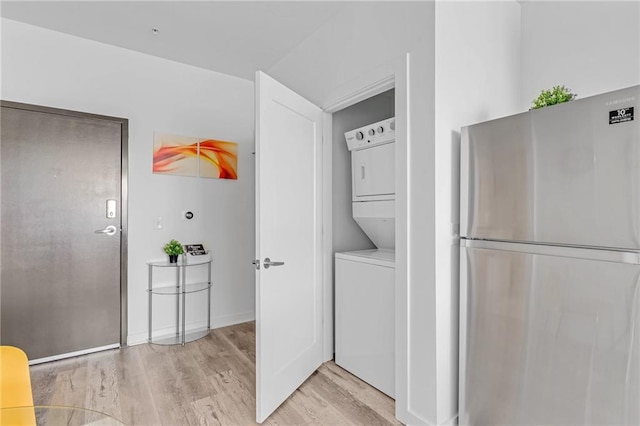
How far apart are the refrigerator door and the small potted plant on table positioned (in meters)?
2.42

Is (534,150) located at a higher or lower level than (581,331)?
higher

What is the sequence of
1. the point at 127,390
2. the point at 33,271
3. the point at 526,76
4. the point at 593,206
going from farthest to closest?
1. the point at 33,271
2. the point at 526,76
3. the point at 127,390
4. the point at 593,206

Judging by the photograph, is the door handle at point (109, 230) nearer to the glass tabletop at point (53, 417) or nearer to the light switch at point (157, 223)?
the light switch at point (157, 223)

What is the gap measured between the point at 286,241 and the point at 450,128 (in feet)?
3.79

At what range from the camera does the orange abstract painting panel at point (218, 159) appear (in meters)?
3.35

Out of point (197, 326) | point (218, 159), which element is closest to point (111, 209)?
point (218, 159)

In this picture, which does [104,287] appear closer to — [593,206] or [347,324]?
[347,324]

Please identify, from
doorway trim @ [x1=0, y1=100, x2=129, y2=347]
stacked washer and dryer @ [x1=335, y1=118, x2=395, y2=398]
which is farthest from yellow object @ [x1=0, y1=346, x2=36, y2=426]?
stacked washer and dryer @ [x1=335, y1=118, x2=395, y2=398]

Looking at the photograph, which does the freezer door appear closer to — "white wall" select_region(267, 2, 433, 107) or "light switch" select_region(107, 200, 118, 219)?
"white wall" select_region(267, 2, 433, 107)

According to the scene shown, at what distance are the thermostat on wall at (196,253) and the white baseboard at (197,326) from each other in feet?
2.06

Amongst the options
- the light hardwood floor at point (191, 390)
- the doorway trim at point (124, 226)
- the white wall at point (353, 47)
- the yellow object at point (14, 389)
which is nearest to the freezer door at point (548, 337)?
the light hardwood floor at point (191, 390)

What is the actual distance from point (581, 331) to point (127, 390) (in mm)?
2539

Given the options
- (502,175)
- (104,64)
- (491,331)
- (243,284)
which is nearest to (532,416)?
(491,331)

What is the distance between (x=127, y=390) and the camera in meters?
2.18
